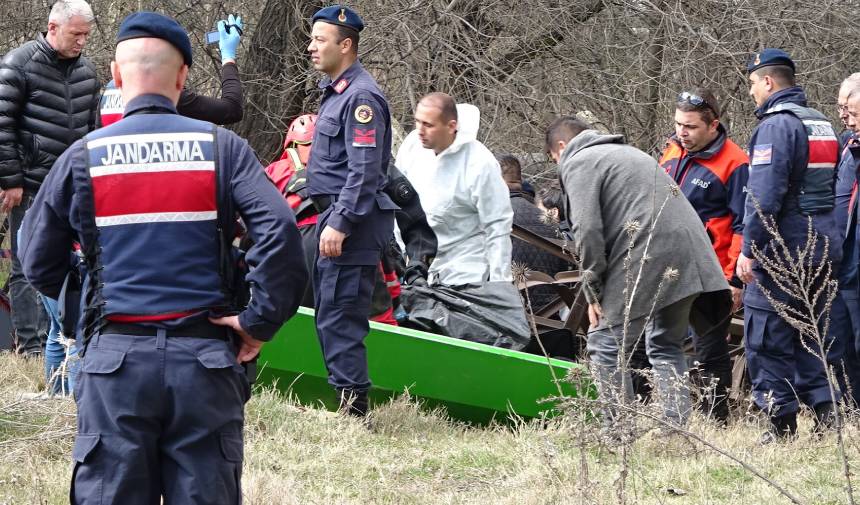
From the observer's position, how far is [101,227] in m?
2.90

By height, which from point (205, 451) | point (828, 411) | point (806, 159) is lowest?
point (828, 411)

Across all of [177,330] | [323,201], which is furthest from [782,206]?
[177,330]

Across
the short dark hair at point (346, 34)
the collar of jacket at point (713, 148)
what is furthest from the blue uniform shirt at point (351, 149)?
the collar of jacket at point (713, 148)

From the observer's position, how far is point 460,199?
647 cm

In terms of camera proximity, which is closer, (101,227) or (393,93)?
(101,227)

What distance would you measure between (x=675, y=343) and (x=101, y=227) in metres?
3.24

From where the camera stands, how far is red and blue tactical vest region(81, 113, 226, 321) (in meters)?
2.87

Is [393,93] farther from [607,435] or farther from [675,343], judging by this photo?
[607,435]

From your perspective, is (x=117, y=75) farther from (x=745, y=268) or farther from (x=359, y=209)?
(x=745, y=268)

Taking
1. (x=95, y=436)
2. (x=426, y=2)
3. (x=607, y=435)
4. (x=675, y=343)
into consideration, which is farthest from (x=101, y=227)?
(x=426, y=2)

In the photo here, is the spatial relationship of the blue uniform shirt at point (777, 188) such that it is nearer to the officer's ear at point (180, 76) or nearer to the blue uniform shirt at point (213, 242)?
the blue uniform shirt at point (213, 242)

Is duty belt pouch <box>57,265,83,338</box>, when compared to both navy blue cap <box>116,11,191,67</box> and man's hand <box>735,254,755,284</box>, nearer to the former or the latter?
navy blue cap <box>116,11,191,67</box>

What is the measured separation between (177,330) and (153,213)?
0.99ft

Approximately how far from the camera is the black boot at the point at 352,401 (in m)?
5.35
